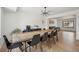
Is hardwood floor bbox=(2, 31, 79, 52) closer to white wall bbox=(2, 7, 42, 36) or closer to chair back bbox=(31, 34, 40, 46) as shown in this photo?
chair back bbox=(31, 34, 40, 46)

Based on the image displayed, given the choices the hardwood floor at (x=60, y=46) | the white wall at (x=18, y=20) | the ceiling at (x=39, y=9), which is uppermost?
the ceiling at (x=39, y=9)

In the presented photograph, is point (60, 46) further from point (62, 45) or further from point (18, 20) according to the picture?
point (18, 20)

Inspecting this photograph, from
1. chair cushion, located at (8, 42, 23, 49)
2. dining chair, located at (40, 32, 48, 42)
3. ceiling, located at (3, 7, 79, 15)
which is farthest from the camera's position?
dining chair, located at (40, 32, 48, 42)

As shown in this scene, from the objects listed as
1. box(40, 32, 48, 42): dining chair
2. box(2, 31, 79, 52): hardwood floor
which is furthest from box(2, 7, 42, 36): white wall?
box(2, 31, 79, 52): hardwood floor

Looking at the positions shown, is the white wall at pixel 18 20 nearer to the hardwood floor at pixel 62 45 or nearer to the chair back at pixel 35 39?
the chair back at pixel 35 39

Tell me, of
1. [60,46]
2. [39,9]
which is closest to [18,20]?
[39,9]

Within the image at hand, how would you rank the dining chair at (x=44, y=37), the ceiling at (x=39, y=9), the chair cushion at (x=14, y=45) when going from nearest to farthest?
the ceiling at (x=39, y=9)
the chair cushion at (x=14, y=45)
the dining chair at (x=44, y=37)

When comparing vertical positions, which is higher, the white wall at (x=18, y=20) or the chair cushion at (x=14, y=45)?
the white wall at (x=18, y=20)

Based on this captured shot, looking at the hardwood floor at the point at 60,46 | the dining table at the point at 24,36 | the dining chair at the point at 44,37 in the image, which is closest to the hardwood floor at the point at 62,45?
the hardwood floor at the point at 60,46
